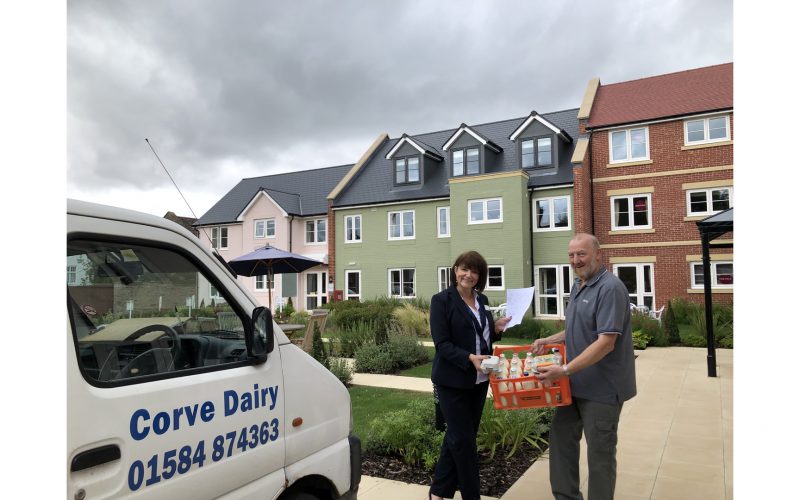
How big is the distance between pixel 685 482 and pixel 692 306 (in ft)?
56.0

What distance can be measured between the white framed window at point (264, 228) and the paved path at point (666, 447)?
24.1 metres

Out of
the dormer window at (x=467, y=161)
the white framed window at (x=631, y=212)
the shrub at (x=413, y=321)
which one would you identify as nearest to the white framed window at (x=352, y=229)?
the dormer window at (x=467, y=161)

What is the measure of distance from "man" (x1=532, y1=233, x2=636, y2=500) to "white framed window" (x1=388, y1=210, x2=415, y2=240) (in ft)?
78.2

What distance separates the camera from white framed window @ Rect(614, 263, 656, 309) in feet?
72.2

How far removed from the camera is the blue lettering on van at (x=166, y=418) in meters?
2.03

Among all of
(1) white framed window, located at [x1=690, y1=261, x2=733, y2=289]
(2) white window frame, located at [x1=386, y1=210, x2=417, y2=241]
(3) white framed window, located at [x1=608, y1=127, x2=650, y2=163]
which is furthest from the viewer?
(2) white window frame, located at [x1=386, y1=210, x2=417, y2=241]

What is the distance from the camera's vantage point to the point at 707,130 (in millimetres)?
21562

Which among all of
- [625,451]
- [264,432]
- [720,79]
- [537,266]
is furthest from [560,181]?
[264,432]

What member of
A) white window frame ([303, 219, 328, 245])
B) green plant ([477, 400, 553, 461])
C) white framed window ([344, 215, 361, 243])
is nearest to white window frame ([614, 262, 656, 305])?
white framed window ([344, 215, 361, 243])

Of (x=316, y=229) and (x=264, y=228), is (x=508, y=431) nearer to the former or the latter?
(x=316, y=229)

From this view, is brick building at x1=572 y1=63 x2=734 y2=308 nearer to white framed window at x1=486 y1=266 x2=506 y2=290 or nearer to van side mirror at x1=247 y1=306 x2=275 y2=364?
white framed window at x1=486 y1=266 x2=506 y2=290

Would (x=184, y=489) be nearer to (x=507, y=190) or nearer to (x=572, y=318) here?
(x=572, y=318)

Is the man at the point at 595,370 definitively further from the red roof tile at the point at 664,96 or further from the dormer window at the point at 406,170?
the dormer window at the point at 406,170

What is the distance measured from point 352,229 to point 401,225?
10.5ft
